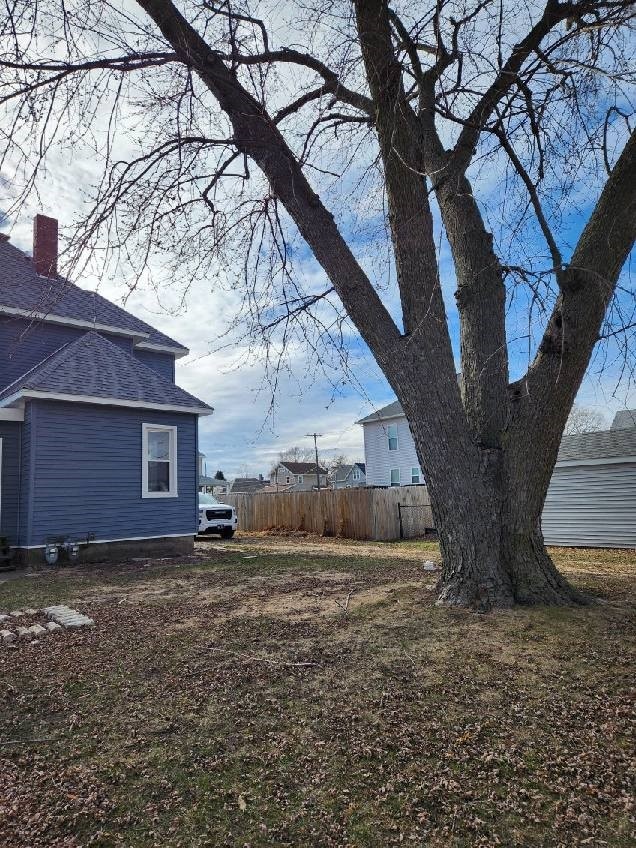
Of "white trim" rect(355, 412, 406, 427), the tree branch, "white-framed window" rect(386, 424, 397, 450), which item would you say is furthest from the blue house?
"white-framed window" rect(386, 424, 397, 450)

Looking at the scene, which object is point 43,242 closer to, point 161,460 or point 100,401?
point 100,401

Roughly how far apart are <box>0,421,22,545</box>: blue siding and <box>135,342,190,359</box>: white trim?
14.9ft

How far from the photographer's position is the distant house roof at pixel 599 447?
41.0 ft

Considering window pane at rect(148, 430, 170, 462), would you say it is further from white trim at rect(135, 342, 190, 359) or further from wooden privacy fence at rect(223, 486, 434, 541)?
wooden privacy fence at rect(223, 486, 434, 541)

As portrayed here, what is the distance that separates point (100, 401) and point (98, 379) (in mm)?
682

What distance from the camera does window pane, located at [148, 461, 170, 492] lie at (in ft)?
35.2

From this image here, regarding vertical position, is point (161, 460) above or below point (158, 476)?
above

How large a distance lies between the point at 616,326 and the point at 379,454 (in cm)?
2369

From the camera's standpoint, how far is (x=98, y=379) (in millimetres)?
10031

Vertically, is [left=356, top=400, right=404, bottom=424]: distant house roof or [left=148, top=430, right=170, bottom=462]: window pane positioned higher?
[left=356, top=400, right=404, bottom=424]: distant house roof

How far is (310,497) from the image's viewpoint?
18922 millimetres

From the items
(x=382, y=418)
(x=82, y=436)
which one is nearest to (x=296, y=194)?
(x=82, y=436)

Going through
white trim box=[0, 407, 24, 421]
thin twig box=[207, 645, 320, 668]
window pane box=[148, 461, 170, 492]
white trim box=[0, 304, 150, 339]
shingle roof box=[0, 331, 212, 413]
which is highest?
white trim box=[0, 304, 150, 339]

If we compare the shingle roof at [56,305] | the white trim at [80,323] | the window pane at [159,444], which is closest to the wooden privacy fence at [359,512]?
the shingle roof at [56,305]
